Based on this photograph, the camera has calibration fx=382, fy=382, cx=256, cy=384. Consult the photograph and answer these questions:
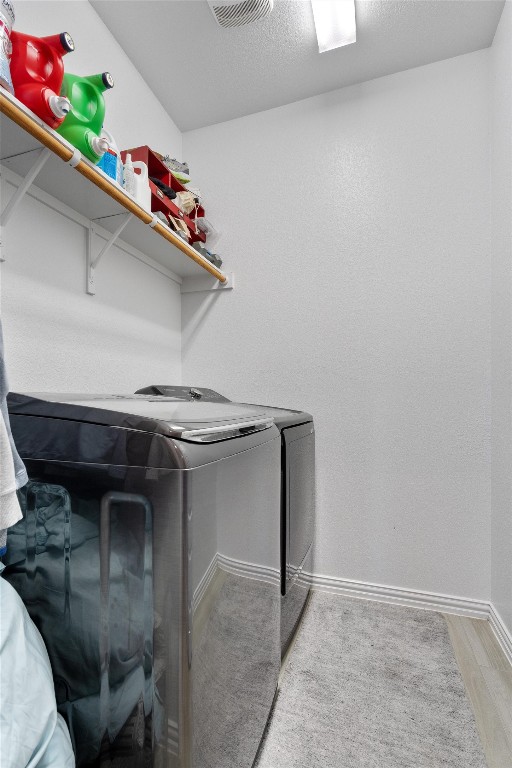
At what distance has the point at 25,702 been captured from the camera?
2.19 ft

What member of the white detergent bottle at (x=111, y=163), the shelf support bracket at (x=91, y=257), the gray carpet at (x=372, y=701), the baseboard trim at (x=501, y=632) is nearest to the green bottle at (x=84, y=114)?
the white detergent bottle at (x=111, y=163)

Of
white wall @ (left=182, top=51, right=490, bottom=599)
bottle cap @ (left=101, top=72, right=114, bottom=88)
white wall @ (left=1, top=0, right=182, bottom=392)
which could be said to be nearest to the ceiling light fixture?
white wall @ (left=182, top=51, right=490, bottom=599)

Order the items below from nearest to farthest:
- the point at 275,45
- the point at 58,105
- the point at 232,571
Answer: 1. the point at 232,571
2. the point at 58,105
3. the point at 275,45

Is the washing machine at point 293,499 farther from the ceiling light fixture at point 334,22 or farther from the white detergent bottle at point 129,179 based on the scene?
the ceiling light fixture at point 334,22

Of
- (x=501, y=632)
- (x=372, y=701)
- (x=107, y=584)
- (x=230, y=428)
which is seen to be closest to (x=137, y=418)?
(x=230, y=428)

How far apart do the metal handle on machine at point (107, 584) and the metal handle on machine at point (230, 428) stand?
0.49 ft

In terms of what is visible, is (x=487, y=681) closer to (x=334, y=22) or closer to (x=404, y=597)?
(x=404, y=597)

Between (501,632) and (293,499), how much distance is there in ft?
3.56

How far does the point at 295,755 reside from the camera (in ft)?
3.71

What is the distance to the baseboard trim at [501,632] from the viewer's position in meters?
1.56

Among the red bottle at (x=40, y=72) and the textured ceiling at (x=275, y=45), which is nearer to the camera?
the red bottle at (x=40, y=72)

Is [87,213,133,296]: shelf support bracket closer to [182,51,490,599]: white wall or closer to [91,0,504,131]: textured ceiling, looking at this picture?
[182,51,490,599]: white wall

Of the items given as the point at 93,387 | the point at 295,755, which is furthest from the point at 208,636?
the point at 93,387

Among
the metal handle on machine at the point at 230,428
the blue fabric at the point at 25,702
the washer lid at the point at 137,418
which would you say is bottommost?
the blue fabric at the point at 25,702
